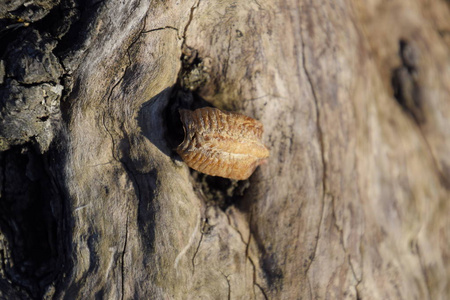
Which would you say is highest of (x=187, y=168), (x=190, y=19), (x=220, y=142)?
(x=190, y=19)

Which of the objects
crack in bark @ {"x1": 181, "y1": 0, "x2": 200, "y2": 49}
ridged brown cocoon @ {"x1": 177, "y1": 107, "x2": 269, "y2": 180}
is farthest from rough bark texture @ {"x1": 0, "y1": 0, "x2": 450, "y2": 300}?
ridged brown cocoon @ {"x1": 177, "y1": 107, "x2": 269, "y2": 180}

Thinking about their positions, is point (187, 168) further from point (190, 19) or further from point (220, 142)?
point (190, 19)

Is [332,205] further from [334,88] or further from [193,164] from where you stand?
[193,164]

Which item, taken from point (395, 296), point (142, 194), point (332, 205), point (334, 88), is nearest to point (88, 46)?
point (142, 194)

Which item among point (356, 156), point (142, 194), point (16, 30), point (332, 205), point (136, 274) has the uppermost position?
point (16, 30)

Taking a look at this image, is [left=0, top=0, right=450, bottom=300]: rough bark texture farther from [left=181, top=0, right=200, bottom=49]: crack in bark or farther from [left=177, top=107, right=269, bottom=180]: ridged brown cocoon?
[left=177, top=107, right=269, bottom=180]: ridged brown cocoon

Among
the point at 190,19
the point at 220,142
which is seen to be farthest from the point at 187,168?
the point at 190,19
